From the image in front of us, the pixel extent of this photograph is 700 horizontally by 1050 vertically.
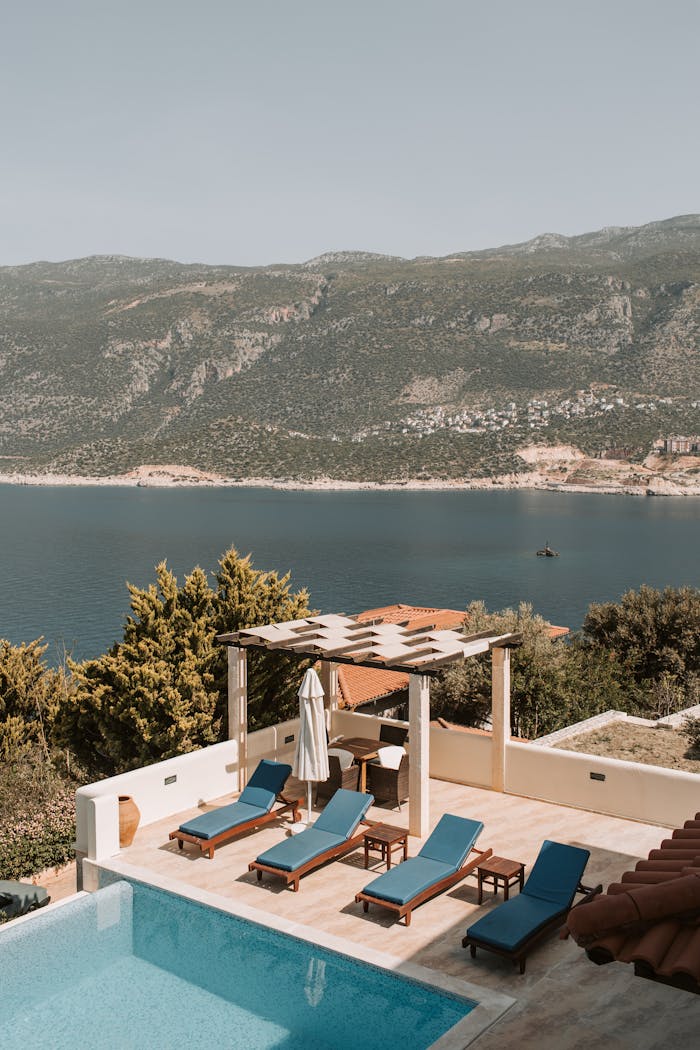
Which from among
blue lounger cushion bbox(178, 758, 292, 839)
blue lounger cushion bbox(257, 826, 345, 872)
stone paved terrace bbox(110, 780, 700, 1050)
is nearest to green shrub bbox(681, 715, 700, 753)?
stone paved terrace bbox(110, 780, 700, 1050)

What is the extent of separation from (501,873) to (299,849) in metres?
1.92

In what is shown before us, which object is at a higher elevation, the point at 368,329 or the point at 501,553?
the point at 368,329

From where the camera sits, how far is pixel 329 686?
475 inches

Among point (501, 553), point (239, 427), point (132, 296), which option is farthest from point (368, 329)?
point (501, 553)

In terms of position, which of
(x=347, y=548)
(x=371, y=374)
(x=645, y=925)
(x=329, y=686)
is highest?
(x=371, y=374)

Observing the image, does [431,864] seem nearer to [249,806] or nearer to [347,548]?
[249,806]

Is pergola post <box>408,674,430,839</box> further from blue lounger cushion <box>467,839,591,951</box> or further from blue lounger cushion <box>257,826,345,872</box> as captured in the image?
blue lounger cushion <box>467,839,591,951</box>

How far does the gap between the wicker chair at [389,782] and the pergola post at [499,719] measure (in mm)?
1104

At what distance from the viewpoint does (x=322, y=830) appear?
897cm

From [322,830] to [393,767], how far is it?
1563 mm

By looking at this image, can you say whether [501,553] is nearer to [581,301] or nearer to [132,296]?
[581,301]

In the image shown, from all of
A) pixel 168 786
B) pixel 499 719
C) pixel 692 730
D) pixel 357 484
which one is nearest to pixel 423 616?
pixel 692 730

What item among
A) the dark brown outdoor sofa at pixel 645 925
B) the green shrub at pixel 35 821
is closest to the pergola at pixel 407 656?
the green shrub at pixel 35 821

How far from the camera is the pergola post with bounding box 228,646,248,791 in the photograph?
10656 millimetres
